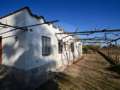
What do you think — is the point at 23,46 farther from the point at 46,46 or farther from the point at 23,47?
the point at 46,46

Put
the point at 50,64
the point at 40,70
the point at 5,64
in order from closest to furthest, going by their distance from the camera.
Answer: the point at 5,64, the point at 40,70, the point at 50,64

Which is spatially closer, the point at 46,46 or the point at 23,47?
the point at 23,47

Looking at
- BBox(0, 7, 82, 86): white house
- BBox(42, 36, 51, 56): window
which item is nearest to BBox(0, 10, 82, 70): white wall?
BBox(0, 7, 82, 86): white house

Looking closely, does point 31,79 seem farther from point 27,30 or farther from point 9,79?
point 27,30

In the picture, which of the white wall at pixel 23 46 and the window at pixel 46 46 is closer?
the white wall at pixel 23 46

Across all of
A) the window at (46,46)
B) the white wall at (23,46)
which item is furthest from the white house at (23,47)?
the window at (46,46)

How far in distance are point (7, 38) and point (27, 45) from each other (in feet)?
4.79

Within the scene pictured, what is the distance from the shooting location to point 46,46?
9.14 meters

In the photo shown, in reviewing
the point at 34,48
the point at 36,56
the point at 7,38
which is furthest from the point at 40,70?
the point at 7,38

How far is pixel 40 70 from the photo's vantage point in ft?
26.6

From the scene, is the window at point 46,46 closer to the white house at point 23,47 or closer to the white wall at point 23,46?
the white house at point 23,47

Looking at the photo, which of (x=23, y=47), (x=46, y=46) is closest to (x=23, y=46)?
(x=23, y=47)

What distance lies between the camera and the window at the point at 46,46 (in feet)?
28.6

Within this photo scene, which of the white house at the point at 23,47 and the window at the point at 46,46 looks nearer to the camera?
the white house at the point at 23,47
